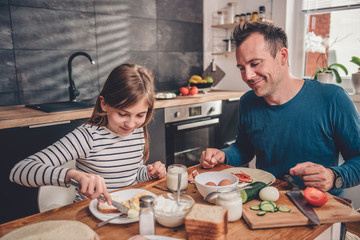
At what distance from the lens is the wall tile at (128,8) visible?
2.85m

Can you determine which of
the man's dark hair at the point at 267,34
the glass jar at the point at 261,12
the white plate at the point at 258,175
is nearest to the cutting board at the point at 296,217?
the white plate at the point at 258,175

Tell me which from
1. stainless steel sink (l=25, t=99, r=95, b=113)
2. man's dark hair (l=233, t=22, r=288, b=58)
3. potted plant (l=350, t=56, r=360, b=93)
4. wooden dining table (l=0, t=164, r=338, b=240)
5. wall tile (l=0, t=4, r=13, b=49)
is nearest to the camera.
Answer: wooden dining table (l=0, t=164, r=338, b=240)

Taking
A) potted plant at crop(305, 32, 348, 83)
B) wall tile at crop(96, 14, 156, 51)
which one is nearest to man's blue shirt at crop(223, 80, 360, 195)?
potted plant at crop(305, 32, 348, 83)

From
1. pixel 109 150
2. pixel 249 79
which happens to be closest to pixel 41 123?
pixel 109 150

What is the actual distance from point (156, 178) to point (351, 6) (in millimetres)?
2615

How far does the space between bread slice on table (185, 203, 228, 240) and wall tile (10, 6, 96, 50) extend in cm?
225

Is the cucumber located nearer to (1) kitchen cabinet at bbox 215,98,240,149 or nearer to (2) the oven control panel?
(2) the oven control panel

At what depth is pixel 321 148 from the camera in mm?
1443

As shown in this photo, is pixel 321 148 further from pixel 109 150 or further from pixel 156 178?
pixel 109 150

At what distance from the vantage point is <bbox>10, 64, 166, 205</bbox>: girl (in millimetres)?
1271

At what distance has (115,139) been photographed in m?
1.48

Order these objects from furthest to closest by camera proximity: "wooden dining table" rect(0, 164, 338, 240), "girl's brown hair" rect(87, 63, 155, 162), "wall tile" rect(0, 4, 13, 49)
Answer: "wall tile" rect(0, 4, 13, 49)
"girl's brown hair" rect(87, 63, 155, 162)
"wooden dining table" rect(0, 164, 338, 240)

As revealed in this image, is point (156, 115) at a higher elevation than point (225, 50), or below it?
below

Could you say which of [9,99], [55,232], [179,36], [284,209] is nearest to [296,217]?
[284,209]
